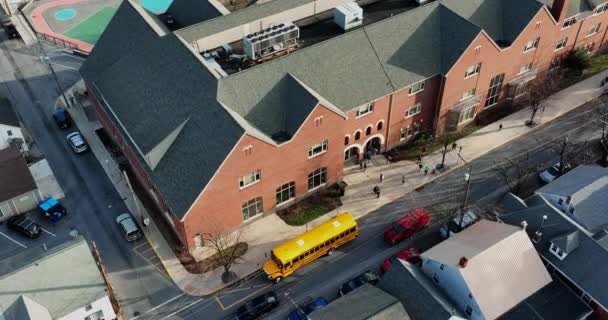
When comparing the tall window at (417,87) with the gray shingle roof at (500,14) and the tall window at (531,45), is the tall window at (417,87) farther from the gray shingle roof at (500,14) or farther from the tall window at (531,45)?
the tall window at (531,45)

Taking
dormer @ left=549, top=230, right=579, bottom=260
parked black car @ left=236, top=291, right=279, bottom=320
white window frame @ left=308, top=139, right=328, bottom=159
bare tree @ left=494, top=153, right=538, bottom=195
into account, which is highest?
white window frame @ left=308, top=139, right=328, bottom=159

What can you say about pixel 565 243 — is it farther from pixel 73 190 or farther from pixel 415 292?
pixel 73 190

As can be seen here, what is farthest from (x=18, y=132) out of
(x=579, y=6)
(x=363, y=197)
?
(x=579, y=6)

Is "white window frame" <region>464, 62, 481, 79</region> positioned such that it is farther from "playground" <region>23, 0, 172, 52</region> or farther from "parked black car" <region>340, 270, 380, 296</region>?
"playground" <region>23, 0, 172, 52</region>

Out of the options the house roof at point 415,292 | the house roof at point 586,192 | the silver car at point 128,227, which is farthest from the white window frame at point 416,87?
the silver car at point 128,227

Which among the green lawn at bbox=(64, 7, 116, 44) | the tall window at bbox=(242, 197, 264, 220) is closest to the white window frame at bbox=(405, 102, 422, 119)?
the tall window at bbox=(242, 197, 264, 220)

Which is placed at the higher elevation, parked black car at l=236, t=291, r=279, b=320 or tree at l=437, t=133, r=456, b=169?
tree at l=437, t=133, r=456, b=169
